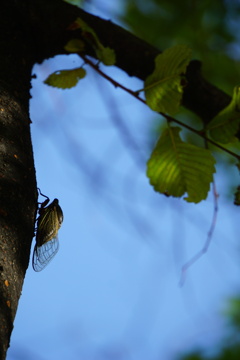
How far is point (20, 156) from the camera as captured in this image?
4.64ft

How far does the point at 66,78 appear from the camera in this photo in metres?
2.23

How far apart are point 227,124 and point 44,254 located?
0.89 m

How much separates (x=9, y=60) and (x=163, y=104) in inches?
26.3

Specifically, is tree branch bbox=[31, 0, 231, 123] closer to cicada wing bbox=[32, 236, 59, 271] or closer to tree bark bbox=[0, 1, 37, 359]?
tree bark bbox=[0, 1, 37, 359]

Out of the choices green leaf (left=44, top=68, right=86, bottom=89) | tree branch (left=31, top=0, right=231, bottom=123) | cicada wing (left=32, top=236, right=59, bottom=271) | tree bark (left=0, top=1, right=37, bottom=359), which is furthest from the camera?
green leaf (left=44, top=68, right=86, bottom=89)

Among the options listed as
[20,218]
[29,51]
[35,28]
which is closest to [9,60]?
[29,51]

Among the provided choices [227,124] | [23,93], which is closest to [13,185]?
[23,93]

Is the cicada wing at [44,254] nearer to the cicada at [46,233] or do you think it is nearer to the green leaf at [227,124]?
the cicada at [46,233]

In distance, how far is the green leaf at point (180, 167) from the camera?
2.15m

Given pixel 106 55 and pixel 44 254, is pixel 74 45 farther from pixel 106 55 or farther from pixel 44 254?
pixel 44 254

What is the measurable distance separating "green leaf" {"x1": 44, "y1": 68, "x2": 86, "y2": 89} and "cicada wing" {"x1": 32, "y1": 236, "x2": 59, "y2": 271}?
677 mm

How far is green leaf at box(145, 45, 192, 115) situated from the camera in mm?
2080

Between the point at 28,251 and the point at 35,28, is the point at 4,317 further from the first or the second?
the point at 35,28

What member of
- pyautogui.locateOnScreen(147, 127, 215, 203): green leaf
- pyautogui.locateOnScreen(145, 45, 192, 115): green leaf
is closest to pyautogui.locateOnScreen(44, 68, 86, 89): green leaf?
pyautogui.locateOnScreen(145, 45, 192, 115): green leaf
